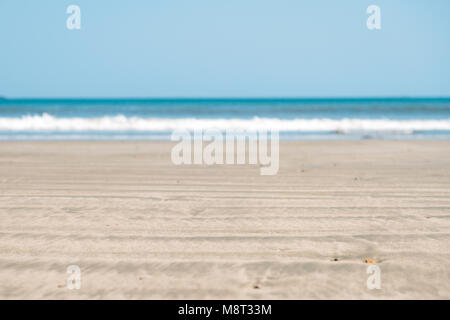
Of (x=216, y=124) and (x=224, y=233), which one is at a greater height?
(x=216, y=124)

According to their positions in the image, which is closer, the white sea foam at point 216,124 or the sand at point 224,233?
the sand at point 224,233

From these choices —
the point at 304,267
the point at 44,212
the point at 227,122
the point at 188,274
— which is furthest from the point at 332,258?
the point at 227,122

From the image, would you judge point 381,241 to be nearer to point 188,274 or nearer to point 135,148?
point 188,274

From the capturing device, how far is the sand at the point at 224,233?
10.1ft

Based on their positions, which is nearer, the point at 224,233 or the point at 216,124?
the point at 224,233

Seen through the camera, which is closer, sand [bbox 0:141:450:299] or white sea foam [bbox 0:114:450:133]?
sand [bbox 0:141:450:299]

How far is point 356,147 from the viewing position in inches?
508

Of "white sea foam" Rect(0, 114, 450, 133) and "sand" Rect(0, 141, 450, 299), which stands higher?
"white sea foam" Rect(0, 114, 450, 133)

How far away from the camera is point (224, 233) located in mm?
4242

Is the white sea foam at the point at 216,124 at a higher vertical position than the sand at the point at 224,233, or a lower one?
higher

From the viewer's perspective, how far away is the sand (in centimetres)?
309
